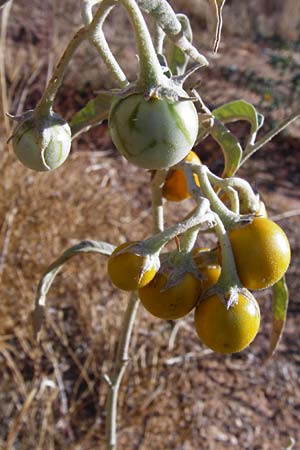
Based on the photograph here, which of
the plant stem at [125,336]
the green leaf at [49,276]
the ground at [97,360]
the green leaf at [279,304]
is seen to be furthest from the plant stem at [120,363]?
the ground at [97,360]

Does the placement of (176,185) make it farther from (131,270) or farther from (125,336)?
(125,336)

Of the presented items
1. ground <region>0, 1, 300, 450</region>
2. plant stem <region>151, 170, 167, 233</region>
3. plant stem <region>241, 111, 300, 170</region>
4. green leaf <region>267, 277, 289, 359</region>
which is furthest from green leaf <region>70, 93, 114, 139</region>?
ground <region>0, 1, 300, 450</region>

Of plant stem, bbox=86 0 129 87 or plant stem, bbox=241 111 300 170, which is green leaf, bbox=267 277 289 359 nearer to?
plant stem, bbox=241 111 300 170

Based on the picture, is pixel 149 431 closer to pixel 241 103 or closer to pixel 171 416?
pixel 171 416

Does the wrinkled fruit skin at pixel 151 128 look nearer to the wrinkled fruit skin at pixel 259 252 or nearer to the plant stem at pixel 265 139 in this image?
the wrinkled fruit skin at pixel 259 252

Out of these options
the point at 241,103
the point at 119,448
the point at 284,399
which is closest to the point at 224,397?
the point at 284,399
